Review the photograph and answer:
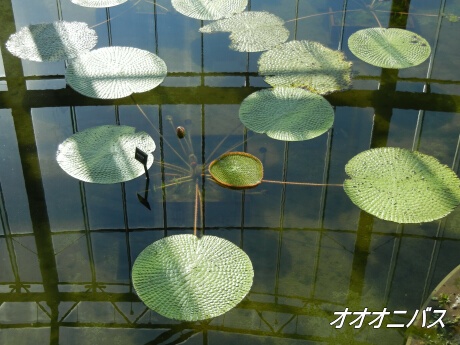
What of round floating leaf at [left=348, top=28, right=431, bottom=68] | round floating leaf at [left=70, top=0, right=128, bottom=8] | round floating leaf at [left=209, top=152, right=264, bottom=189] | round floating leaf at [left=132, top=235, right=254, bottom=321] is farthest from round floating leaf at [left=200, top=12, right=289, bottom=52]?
round floating leaf at [left=132, top=235, right=254, bottom=321]

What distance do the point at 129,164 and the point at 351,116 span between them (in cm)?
146

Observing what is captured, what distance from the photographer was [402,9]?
187 inches

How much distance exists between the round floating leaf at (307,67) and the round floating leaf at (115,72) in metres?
0.75

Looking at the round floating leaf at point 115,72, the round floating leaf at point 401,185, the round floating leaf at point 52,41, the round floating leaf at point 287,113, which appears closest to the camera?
the round floating leaf at point 401,185

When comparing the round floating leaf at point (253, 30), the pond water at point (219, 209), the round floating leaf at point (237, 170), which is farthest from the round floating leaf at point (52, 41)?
the round floating leaf at point (237, 170)

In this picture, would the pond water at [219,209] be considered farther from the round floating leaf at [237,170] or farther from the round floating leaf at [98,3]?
the round floating leaf at [98,3]

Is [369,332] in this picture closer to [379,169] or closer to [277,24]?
[379,169]

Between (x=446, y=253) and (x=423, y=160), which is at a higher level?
(x=423, y=160)

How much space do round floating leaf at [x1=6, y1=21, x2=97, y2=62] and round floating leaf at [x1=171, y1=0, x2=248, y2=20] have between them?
0.73 m

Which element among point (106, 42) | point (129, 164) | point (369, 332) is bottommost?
point (369, 332)

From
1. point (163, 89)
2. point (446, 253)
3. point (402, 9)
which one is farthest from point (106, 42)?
point (446, 253)

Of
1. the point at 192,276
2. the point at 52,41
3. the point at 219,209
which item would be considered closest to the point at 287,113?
the point at 219,209

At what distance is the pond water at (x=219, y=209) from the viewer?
267 centimetres

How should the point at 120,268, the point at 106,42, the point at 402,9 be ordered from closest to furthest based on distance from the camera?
the point at 120,268 < the point at 106,42 < the point at 402,9
